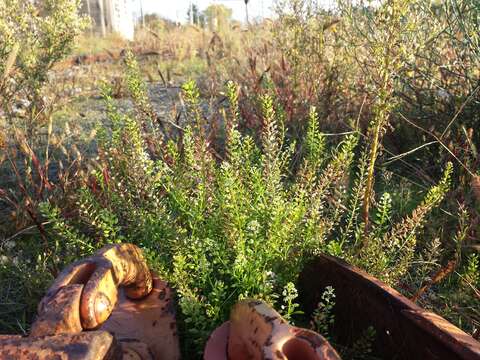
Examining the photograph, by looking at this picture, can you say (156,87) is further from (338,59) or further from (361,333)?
(361,333)

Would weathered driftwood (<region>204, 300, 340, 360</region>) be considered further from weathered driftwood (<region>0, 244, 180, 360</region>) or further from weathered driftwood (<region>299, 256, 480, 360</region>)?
weathered driftwood (<region>299, 256, 480, 360</region>)

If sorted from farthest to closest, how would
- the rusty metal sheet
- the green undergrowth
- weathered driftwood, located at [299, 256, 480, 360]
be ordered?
the green undergrowth → weathered driftwood, located at [299, 256, 480, 360] → the rusty metal sheet

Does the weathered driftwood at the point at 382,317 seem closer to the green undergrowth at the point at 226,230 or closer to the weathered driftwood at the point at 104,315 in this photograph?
the green undergrowth at the point at 226,230

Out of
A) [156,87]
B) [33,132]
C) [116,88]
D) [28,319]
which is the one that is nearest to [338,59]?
[33,132]

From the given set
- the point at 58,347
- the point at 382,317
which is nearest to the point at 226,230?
the point at 382,317

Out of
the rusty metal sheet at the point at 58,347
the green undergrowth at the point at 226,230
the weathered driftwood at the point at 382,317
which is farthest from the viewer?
the green undergrowth at the point at 226,230

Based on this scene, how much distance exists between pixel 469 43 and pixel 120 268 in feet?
8.80

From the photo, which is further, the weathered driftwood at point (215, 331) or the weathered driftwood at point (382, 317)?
the weathered driftwood at point (382, 317)

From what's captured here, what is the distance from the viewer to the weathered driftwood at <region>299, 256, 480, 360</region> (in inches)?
46.0

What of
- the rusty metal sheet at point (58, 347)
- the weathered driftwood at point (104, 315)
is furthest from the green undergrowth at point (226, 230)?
the rusty metal sheet at point (58, 347)

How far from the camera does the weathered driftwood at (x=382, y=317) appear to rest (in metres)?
1.17

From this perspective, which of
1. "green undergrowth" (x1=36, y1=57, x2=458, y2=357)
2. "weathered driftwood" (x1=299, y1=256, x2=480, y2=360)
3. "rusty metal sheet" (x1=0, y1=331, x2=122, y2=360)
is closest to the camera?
"rusty metal sheet" (x1=0, y1=331, x2=122, y2=360)

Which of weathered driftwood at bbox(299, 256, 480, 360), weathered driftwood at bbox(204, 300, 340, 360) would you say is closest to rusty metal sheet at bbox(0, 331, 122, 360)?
weathered driftwood at bbox(204, 300, 340, 360)

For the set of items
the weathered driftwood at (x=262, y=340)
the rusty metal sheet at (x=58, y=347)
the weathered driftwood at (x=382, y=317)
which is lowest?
the weathered driftwood at (x=382, y=317)
